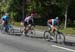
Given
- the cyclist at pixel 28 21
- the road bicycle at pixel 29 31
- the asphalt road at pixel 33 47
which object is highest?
the cyclist at pixel 28 21

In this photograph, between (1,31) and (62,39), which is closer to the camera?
(62,39)

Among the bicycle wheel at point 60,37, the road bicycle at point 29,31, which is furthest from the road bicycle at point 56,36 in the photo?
the road bicycle at point 29,31

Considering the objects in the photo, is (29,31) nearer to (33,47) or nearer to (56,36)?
(56,36)

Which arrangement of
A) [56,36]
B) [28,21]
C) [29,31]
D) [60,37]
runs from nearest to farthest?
[60,37] → [56,36] → [28,21] → [29,31]

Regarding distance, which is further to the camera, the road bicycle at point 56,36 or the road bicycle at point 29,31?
the road bicycle at point 29,31

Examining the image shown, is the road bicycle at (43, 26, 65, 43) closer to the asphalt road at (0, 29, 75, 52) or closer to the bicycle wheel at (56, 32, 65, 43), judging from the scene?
the bicycle wheel at (56, 32, 65, 43)

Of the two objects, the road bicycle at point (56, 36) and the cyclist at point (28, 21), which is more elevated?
the cyclist at point (28, 21)

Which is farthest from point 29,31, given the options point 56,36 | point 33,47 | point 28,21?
point 33,47

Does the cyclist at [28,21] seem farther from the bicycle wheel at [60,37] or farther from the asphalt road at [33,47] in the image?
the asphalt road at [33,47]

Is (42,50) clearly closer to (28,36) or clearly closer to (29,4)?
(28,36)

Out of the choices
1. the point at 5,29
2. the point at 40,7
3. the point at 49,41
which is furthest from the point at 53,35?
the point at 40,7

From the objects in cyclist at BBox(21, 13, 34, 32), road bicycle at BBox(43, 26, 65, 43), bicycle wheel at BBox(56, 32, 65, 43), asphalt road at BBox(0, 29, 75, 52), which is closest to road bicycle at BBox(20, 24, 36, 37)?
cyclist at BBox(21, 13, 34, 32)

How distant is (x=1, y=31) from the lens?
88.6 ft

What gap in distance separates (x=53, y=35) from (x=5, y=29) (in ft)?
20.7
